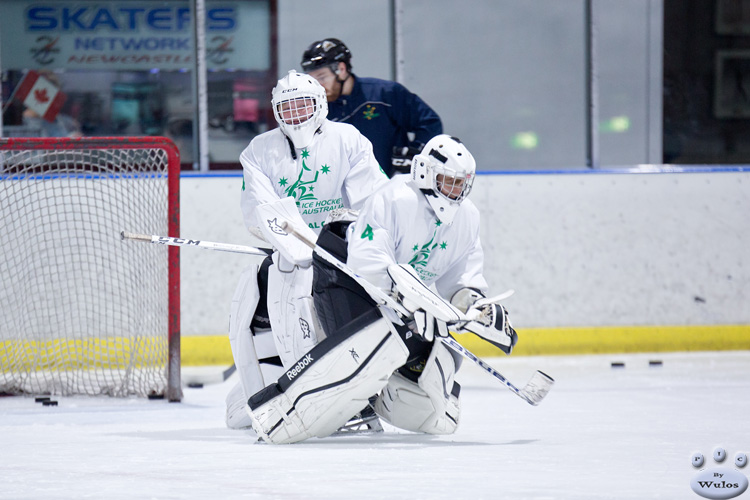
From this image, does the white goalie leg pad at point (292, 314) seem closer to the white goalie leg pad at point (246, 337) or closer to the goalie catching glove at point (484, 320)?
the white goalie leg pad at point (246, 337)

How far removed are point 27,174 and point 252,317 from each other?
1564 mm

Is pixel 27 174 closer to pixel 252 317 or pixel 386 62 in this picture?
pixel 252 317

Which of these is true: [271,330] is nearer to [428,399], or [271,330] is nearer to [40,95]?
[428,399]

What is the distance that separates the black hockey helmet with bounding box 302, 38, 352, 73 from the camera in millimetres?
4305

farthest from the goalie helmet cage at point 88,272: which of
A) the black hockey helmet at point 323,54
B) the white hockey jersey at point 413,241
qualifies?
the white hockey jersey at point 413,241

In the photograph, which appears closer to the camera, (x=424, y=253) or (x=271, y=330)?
(x=424, y=253)

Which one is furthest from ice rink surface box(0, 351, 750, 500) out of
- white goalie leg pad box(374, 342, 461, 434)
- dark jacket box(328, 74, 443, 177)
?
dark jacket box(328, 74, 443, 177)

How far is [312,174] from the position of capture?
143 inches

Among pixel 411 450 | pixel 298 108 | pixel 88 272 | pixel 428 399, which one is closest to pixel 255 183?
pixel 298 108

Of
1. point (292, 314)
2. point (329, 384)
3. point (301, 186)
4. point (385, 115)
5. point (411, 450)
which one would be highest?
point (385, 115)

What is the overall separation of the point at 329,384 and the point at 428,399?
352 mm

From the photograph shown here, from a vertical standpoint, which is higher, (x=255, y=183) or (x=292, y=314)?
(x=255, y=183)

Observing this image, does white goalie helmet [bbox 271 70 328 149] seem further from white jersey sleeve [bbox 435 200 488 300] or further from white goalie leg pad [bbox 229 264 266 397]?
white jersey sleeve [bbox 435 200 488 300]

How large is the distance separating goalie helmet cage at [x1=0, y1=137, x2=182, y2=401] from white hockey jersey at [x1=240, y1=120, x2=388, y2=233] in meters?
0.77
